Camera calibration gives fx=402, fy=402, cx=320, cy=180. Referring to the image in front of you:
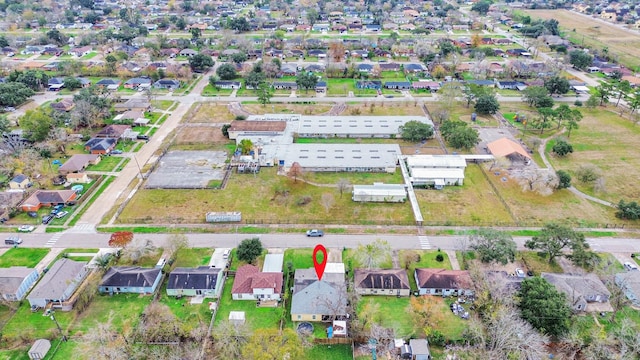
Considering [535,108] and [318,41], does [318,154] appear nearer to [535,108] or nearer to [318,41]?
[535,108]

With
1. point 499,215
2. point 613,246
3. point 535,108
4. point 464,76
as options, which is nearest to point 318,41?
point 464,76

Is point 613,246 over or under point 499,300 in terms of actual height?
under

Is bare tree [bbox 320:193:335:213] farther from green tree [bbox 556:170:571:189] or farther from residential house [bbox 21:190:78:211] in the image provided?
residential house [bbox 21:190:78:211]

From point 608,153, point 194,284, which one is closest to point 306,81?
point 608,153

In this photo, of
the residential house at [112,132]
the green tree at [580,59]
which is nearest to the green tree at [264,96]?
the residential house at [112,132]

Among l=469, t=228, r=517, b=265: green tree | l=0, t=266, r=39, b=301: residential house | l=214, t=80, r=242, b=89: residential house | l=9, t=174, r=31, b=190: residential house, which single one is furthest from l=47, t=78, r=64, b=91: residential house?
l=469, t=228, r=517, b=265: green tree

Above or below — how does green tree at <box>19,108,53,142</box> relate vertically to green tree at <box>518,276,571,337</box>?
above

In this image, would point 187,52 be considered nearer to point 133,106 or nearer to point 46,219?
point 133,106

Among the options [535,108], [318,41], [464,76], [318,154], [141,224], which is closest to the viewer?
[141,224]
